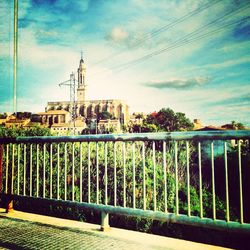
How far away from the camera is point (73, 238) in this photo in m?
2.70

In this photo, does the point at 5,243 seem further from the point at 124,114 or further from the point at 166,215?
the point at 124,114

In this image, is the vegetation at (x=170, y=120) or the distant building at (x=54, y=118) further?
the distant building at (x=54, y=118)

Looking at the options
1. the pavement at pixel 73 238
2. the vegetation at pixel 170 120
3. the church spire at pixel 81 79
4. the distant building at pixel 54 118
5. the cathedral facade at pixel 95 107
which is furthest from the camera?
the cathedral facade at pixel 95 107

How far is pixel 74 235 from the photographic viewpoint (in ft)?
9.15

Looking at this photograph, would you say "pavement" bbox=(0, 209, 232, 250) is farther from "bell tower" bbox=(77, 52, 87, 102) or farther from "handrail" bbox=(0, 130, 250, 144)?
"bell tower" bbox=(77, 52, 87, 102)

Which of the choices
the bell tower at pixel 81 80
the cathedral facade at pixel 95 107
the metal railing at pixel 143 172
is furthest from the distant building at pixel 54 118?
the metal railing at pixel 143 172

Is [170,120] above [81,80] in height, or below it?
below

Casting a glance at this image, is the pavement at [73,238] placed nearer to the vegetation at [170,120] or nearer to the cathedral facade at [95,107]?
the vegetation at [170,120]

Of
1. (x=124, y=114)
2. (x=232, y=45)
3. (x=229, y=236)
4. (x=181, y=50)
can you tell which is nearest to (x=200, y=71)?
(x=232, y=45)

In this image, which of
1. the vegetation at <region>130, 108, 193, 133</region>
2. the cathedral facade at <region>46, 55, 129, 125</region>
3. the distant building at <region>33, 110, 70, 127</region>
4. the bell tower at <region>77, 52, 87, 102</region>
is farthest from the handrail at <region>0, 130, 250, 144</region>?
the cathedral facade at <region>46, 55, 129, 125</region>

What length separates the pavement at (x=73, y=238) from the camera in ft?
8.13

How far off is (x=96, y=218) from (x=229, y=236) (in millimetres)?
2747

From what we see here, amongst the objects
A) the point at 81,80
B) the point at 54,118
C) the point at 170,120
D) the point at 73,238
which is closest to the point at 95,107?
the point at 81,80

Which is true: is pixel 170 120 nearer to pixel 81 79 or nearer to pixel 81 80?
pixel 81 79
